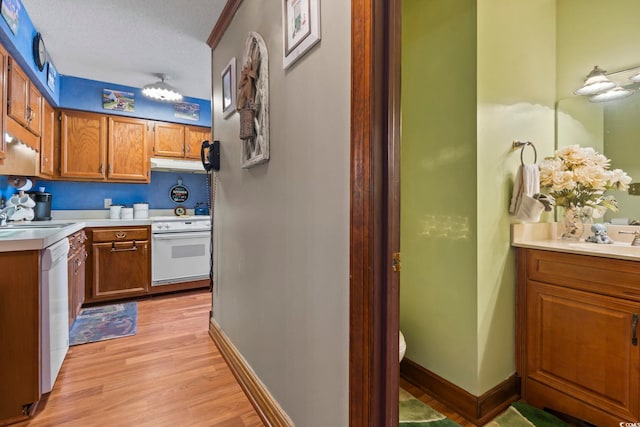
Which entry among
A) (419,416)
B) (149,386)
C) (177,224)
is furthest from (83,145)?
(419,416)

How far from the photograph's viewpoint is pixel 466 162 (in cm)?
160

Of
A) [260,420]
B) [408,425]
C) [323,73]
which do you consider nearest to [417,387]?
[408,425]

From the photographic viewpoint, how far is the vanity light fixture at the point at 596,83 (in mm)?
1805

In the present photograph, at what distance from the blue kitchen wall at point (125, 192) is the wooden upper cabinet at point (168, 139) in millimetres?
401

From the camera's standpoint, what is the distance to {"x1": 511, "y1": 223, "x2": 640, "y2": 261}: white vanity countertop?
141 cm

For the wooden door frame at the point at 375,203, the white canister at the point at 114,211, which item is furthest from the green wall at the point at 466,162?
the white canister at the point at 114,211

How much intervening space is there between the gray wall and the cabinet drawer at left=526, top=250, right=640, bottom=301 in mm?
1301

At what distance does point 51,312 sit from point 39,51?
223 cm

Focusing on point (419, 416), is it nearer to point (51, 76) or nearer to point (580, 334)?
point (580, 334)

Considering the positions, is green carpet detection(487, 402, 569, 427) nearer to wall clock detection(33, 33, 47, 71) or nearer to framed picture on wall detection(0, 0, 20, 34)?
framed picture on wall detection(0, 0, 20, 34)

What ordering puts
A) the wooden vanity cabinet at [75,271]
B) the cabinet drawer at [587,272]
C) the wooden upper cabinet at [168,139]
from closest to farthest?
the cabinet drawer at [587,272] → the wooden vanity cabinet at [75,271] → the wooden upper cabinet at [168,139]

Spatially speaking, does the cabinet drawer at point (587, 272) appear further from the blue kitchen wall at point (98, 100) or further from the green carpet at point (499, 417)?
the blue kitchen wall at point (98, 100)

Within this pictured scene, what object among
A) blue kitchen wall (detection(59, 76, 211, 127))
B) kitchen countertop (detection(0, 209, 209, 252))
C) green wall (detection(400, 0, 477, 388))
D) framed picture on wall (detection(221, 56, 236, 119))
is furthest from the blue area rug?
green wall (detection(400, 0, 477, 388))

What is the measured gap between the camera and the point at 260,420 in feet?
5.10
